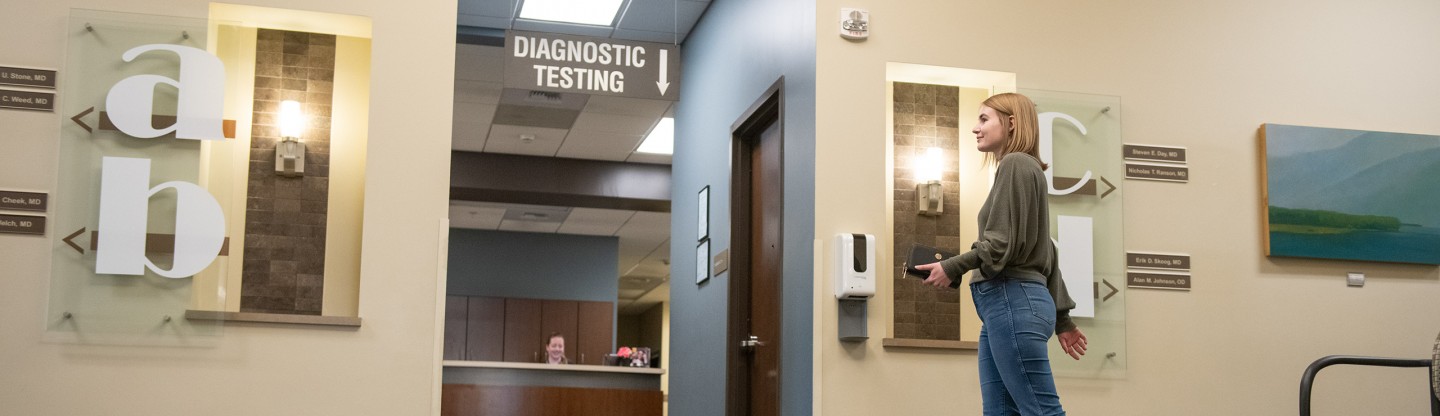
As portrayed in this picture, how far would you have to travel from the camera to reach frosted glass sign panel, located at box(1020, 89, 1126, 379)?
5.78 meters

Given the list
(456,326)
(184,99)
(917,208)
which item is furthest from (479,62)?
(456,326)

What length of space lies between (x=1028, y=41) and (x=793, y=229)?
1.36 metres

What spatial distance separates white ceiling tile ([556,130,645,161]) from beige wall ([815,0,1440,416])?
17.9 feet

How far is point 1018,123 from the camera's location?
4.14m

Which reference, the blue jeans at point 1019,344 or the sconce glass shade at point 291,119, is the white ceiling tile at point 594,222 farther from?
the blue jeans at point 1019,344

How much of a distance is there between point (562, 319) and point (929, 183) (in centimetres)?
963

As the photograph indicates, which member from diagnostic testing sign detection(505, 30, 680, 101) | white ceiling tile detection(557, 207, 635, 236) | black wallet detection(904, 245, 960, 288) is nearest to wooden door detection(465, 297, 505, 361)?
white ceiling tile detection(557, 207, 635, 236)

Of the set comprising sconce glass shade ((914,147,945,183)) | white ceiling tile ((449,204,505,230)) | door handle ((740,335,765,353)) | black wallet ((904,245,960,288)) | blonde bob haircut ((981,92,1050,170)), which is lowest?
door handle ((740,335,765,353))

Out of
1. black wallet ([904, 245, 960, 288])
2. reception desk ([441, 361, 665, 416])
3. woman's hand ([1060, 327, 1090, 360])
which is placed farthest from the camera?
reception desk ([441, 361, 665, 416])

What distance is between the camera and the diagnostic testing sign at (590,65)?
5918 millimetres

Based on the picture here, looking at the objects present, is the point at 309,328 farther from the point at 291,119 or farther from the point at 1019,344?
the point at 1019,344

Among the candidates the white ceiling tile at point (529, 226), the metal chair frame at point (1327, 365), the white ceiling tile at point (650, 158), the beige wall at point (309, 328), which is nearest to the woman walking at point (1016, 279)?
the metal chair frame at point (1327, 365)

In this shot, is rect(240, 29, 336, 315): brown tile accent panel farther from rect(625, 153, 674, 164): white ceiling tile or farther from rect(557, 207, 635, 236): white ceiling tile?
rect(557, 207, 635, 236): white ceiling tile

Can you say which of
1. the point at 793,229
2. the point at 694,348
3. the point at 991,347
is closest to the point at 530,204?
the point at 694,348
